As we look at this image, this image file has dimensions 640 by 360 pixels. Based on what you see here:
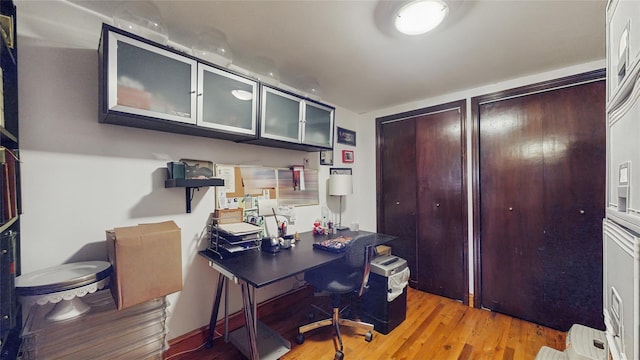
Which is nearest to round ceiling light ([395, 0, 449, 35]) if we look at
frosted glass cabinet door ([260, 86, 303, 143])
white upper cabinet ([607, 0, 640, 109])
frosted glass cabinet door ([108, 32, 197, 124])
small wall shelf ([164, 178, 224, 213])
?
white upper cabinet ([607, 0, 640, 109])

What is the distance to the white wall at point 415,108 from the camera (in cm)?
226

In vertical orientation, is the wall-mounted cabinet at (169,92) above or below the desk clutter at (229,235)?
above

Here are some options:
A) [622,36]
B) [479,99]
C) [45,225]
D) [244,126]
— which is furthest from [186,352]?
[479,99]

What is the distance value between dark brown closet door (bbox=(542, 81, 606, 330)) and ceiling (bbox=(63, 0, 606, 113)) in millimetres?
437

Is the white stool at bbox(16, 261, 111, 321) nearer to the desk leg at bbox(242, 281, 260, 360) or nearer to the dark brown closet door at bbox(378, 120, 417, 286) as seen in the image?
the desk leg at bbox(242, 281, 260, 360)

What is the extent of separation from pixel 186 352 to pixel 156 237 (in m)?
1.08

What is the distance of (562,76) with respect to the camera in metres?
2.21

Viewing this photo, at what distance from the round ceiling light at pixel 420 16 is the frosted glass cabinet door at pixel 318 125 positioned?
3.44 ft

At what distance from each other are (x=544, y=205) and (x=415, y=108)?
1.67m

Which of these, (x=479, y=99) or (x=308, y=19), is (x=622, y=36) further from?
(x=479, y=99)

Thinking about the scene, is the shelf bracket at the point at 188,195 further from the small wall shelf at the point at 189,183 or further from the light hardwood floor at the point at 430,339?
the light hardwood floor at the point at 430,339

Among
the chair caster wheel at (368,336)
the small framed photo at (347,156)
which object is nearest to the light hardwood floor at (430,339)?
the chair caster wheel at (368,336)

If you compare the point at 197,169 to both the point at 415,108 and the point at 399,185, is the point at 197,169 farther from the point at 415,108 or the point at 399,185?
the point at 415,108

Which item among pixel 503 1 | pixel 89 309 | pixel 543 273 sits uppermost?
pixel 503 1
